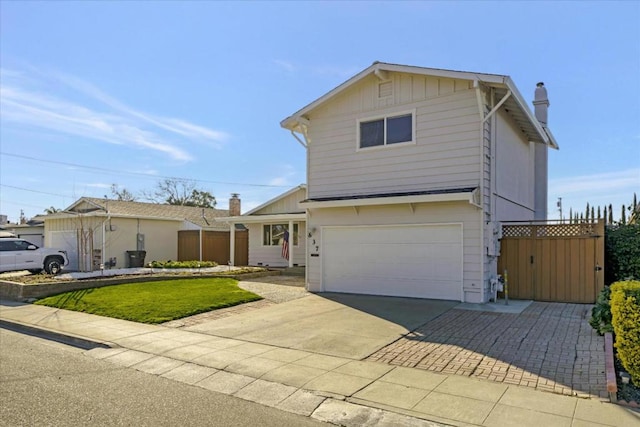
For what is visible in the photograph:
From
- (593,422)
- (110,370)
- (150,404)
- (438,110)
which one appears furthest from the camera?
(438,110)

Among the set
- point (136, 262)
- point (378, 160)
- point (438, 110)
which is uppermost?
point (438, 110)

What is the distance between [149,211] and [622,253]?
22.6 m

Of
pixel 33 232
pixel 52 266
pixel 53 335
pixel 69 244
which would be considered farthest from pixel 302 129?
pixel 33 232

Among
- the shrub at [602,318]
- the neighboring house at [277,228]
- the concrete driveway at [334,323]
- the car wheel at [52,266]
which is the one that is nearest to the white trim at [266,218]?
the neighboring house at [277,228]

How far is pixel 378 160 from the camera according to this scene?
43.8 feet

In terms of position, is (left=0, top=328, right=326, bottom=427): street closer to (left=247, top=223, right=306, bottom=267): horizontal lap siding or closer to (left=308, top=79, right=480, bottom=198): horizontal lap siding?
(left=308, top=79, right=480, bottom=198): horizontal lap siding

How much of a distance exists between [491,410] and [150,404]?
12.6ft

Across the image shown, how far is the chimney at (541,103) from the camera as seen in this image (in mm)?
18391

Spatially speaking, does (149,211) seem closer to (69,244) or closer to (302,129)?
(69,244)

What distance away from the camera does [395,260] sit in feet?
42.4

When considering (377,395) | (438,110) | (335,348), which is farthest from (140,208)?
(377,395)

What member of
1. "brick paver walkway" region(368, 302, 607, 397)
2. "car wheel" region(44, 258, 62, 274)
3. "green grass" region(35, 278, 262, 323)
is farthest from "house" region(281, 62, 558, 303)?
"car wheel" region(44, 258, 62, 274)

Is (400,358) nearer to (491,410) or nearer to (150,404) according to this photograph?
(491,410)

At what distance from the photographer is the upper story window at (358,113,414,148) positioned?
42.3 ft
